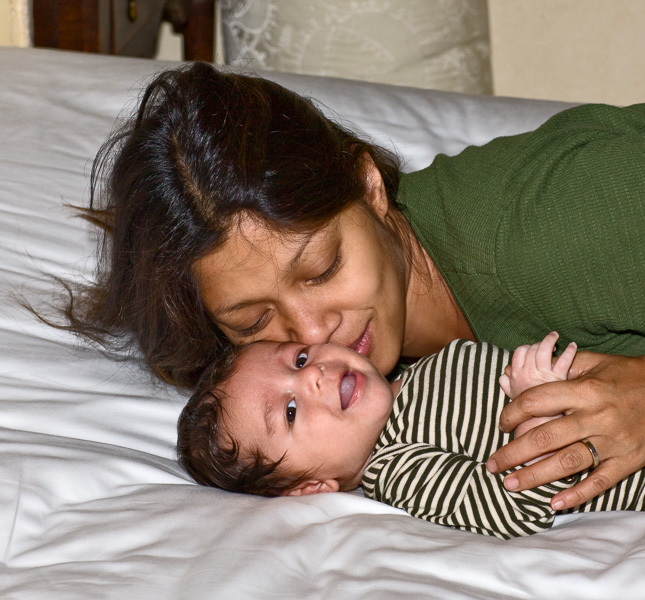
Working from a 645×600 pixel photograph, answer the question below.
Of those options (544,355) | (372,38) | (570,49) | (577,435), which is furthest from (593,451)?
(570,49)

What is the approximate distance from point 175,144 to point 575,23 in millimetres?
1879

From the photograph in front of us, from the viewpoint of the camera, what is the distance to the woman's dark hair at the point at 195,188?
3.33 ft

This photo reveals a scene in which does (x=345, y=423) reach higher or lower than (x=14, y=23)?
lower

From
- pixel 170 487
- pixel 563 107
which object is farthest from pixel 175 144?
pixel 563 107

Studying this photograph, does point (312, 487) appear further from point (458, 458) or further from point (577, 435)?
point (577, 435)

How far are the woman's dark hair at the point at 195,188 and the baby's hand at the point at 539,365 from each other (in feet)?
0.99

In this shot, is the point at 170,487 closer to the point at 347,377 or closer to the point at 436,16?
the point at 347,377

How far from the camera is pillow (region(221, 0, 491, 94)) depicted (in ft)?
6.31

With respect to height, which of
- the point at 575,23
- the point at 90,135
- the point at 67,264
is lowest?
the point at 67,264

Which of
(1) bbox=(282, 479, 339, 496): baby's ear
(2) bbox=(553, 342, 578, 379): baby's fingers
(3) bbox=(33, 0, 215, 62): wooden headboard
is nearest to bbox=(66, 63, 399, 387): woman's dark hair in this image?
(1) bbox=(282, 479, 339, 496): baby's ear

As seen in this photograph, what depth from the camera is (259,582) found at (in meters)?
0.73

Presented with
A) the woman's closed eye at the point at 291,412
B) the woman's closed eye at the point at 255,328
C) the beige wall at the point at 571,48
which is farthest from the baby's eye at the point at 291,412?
the beige wall at the point at 571,48

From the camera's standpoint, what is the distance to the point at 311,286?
1.03 metres

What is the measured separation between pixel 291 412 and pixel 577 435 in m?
0.35
